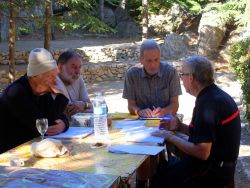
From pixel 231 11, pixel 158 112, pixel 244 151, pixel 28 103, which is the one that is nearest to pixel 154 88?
pixel 158 112

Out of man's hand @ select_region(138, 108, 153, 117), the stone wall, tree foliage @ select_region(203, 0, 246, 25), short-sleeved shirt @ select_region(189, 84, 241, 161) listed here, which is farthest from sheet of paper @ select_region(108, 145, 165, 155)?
tree foliage @ select_region(203, 0, 246, 25)

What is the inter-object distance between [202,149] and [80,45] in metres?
15.3

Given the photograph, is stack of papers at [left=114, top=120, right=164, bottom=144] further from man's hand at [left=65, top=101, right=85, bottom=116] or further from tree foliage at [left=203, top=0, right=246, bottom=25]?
tree foliage at [left=203, top=0, right=246, bottom=25]

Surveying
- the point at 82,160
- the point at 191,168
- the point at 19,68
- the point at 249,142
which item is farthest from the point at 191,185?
the point at 19,68

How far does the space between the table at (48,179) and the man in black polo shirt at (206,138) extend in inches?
35.1

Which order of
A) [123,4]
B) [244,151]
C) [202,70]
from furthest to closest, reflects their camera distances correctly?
[123,4] < [244,151] < [202,70]

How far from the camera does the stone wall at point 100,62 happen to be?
13.7m

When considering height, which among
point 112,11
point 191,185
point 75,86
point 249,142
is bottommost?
point 249,142

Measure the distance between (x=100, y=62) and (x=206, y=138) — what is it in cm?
1280

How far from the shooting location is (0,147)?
119 inches

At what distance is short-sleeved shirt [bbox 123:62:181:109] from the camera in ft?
13.7

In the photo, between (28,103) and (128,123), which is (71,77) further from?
(28,103)

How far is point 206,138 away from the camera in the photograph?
2586 mm

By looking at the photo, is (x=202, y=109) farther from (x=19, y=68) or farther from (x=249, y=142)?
(x=19, y=68)
